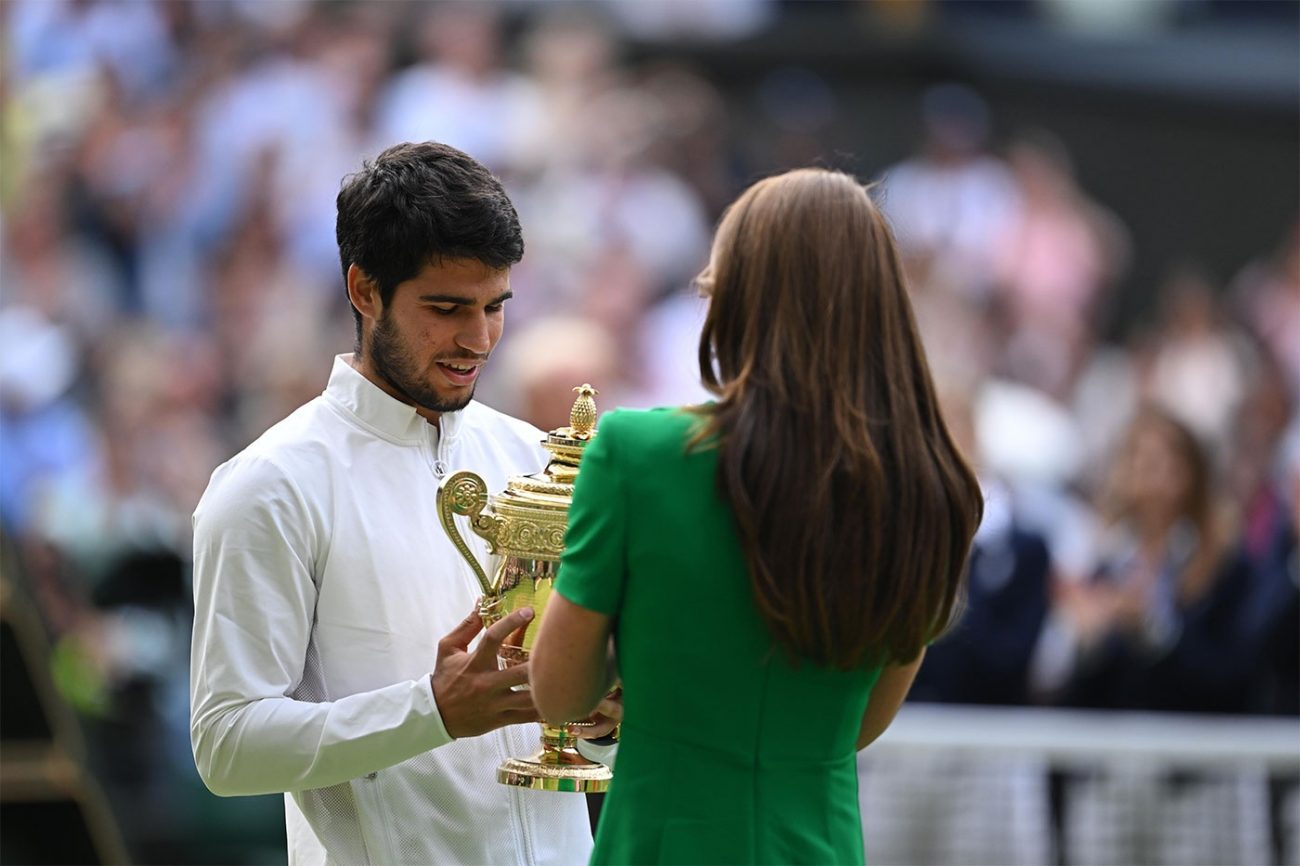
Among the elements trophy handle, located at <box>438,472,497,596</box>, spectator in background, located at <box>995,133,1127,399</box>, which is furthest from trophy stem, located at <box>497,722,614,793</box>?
spectator in background, located at <box>995,133,1127,399</box>

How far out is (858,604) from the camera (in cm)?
204

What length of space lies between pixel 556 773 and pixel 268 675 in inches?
13.9

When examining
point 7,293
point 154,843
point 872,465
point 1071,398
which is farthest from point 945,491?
point 7,293

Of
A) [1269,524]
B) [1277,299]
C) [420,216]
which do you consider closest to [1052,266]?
[1277,299]

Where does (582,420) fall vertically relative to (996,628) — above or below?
above

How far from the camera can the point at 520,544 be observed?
238 cm

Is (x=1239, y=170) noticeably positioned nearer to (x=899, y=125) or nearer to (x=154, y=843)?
(x=899, y=125)

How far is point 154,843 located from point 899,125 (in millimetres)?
4315

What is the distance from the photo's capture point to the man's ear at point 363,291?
2490 millimetres

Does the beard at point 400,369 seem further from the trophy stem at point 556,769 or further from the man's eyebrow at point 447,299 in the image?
the trophy stem at point 556,769

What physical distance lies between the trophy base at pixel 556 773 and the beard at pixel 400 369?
1.45 ft

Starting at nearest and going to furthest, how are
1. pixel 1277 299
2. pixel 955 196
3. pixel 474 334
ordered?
pixel 474 334 < pixel 1277 299 < pixel 955 196

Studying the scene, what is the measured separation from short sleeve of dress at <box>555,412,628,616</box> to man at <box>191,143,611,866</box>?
224mm

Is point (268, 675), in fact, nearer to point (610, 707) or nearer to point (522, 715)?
point (522, 715)
